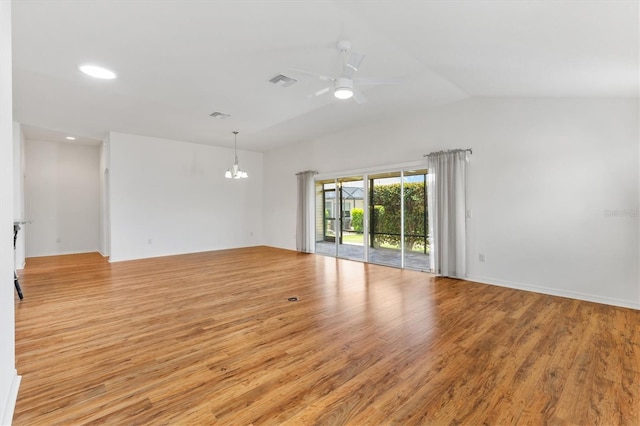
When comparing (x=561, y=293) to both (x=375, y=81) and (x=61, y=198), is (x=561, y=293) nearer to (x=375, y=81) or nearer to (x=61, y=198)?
(x=375, y=81)

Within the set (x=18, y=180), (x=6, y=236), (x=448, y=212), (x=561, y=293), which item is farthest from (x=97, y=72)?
(x=561, y=293)

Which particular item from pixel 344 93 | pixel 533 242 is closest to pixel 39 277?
pixel 344 93

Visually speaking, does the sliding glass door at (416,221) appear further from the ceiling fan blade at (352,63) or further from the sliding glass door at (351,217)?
the ceiling fan blade at (352,63)

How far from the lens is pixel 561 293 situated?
4125 millimetres

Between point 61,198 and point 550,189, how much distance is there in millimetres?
10819

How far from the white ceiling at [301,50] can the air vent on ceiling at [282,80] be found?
0.10 meters

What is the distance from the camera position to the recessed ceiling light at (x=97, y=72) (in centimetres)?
352

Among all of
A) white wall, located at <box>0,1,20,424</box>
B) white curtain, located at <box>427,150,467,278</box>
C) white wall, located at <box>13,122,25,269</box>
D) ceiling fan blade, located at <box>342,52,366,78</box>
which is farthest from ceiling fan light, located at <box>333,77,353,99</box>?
white wall, located at <box>13,122,25,269</box>

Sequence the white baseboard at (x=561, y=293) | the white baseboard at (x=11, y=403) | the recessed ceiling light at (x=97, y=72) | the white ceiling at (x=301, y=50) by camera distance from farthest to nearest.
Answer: the white baseboard at (x=561, y=293) → the recessed ceiling light at (x=97, y=72) → the white ceiling at (x=301, y=50) → the white baseboard at (x=11, y=403)

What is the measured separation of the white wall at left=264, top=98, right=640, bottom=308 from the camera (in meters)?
3.72

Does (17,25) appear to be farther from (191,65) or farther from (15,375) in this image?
(15,375)

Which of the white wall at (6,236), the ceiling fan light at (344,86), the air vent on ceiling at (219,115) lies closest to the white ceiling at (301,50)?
the air vent on ceiling at (219,115)

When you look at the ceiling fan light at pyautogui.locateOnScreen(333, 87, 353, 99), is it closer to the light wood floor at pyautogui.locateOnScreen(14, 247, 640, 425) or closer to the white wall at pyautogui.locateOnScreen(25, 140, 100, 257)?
the light wood floor at pyautogui.locateOnScreen(14, 247, 640, 425)

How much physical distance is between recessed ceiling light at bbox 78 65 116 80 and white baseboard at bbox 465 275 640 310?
20.2 ft
